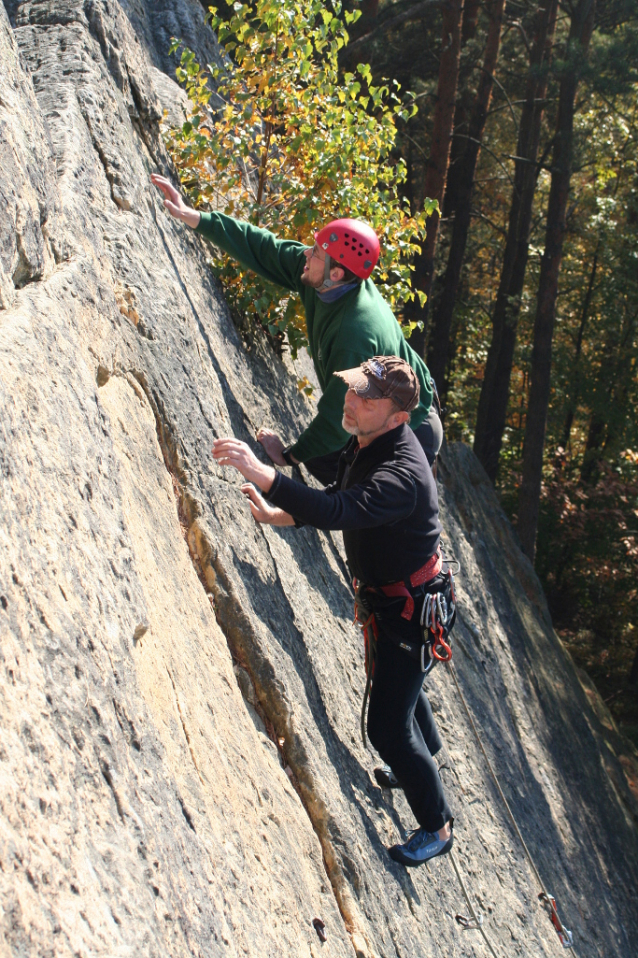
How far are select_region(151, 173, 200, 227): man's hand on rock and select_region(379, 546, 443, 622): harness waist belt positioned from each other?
244 cm

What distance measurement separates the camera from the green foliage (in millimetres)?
5520

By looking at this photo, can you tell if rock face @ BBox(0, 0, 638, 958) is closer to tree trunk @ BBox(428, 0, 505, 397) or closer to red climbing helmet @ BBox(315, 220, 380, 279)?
red climbing helmet @ BBox(315, 220, 380, 279)

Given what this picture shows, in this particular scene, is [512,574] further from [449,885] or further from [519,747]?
[449,885]

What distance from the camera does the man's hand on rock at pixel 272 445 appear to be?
4.44 meters

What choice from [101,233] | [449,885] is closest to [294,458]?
[101,233]

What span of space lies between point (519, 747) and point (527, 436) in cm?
988

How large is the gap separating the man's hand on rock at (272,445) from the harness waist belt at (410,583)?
3.16 feet

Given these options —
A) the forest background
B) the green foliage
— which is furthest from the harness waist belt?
the forest background

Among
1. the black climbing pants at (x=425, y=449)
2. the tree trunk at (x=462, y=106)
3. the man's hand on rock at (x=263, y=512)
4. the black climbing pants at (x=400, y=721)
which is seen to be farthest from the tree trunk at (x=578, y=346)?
the man's hand on rock at (x=263, y=512)

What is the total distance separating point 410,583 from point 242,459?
1115 millimetres

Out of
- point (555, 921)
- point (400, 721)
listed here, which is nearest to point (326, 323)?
point (400, 721)

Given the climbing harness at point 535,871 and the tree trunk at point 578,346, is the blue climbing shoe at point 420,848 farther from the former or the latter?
the tree trunk at point 578,346

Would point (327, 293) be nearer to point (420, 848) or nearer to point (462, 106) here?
point (420, 848)

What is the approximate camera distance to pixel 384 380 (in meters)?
3.40
